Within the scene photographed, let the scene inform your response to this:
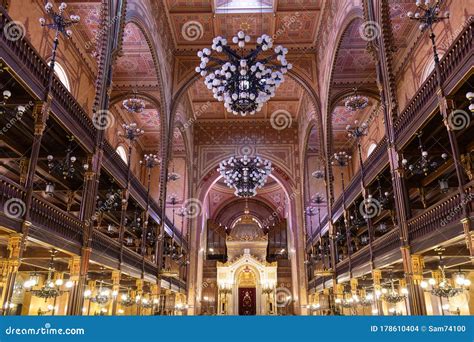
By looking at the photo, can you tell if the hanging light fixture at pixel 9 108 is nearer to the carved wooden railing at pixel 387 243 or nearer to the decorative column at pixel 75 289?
the decorative column at pixel 75 289

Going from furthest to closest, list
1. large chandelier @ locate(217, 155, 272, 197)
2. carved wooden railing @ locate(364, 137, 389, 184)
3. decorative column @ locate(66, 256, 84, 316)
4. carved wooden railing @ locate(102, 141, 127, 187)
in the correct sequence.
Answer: large chandelier @ locate(217, 155, 272, 197) → carved wooden railing @ locate(102, 141, 127, 187) → carved wooden railing @ locate(364, 137, 389, 184) → decorative column @ locate(66, 256, 84, 316)

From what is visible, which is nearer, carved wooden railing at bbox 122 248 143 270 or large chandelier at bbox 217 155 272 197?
carved wooden railing at bbox 122 248 143 270

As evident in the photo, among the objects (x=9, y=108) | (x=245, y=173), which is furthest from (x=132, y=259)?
(x=9, y=108)

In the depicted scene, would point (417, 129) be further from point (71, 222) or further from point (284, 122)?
point (284, 122)

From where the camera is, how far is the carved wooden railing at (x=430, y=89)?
7136mm

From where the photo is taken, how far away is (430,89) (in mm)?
8727

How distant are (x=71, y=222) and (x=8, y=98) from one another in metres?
3.22

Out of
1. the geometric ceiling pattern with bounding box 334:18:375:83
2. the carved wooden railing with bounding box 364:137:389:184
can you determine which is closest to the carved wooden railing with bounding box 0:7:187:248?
the carved wooden railing with bounding box 364:137:389:184

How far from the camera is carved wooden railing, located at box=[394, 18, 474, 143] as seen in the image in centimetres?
714

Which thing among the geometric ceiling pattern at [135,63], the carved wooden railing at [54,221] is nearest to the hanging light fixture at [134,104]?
the geometric ceiling pattern at [135,63]

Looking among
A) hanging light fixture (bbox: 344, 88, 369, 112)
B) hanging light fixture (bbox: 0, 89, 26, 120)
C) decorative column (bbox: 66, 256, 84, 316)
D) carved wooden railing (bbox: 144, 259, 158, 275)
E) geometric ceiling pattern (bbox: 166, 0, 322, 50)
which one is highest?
geometric ceiling pattern (bbox: 166, 0, 322, 50)

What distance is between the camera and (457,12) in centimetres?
1251

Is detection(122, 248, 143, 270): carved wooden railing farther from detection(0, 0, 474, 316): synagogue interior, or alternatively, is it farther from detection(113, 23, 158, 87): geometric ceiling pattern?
detection(113, 23, 158, 87): geometric ceiling pattern

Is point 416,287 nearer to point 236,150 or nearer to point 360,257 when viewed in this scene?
point 360,257
